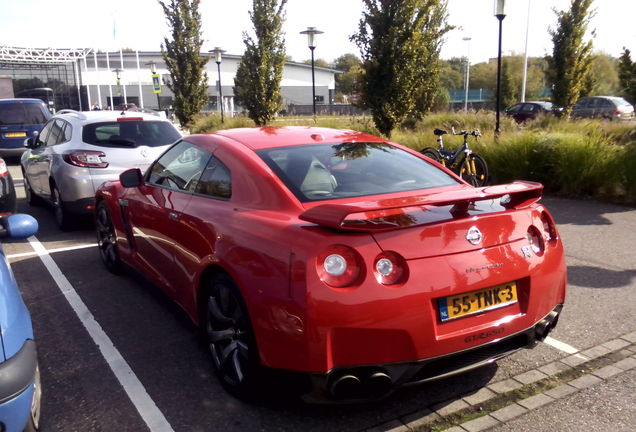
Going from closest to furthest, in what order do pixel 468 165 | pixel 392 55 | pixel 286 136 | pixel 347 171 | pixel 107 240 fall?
1. pixel 347 171
2. pixel 286 136
3. pixel 107 240
4. pixel 468 165
5. pixel 392 55

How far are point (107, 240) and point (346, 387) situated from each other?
3902 millimetres

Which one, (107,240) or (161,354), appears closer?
(161,354)

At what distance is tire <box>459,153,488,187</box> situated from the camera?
995 cm

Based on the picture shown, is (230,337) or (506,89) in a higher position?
(506,89)

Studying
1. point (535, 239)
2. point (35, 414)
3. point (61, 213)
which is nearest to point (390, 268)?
point (535, 239)

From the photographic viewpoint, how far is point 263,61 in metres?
23.6

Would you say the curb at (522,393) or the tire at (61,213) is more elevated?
the tire at (61,213)

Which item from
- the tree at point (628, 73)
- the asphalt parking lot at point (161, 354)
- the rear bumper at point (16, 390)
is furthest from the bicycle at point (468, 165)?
the rear bumper at point (16, 390)

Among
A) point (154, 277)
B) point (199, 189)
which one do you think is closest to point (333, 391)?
point (199, 189)

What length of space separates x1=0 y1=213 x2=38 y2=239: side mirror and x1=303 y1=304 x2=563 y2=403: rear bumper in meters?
1.79

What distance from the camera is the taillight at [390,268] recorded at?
2572mm

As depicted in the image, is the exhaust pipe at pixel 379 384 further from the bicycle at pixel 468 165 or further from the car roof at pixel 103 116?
the bicycle at pixel 468 165

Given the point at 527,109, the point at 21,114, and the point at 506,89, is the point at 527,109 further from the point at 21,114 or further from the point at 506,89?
the point at 21,114

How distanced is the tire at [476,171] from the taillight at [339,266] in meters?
7.81
